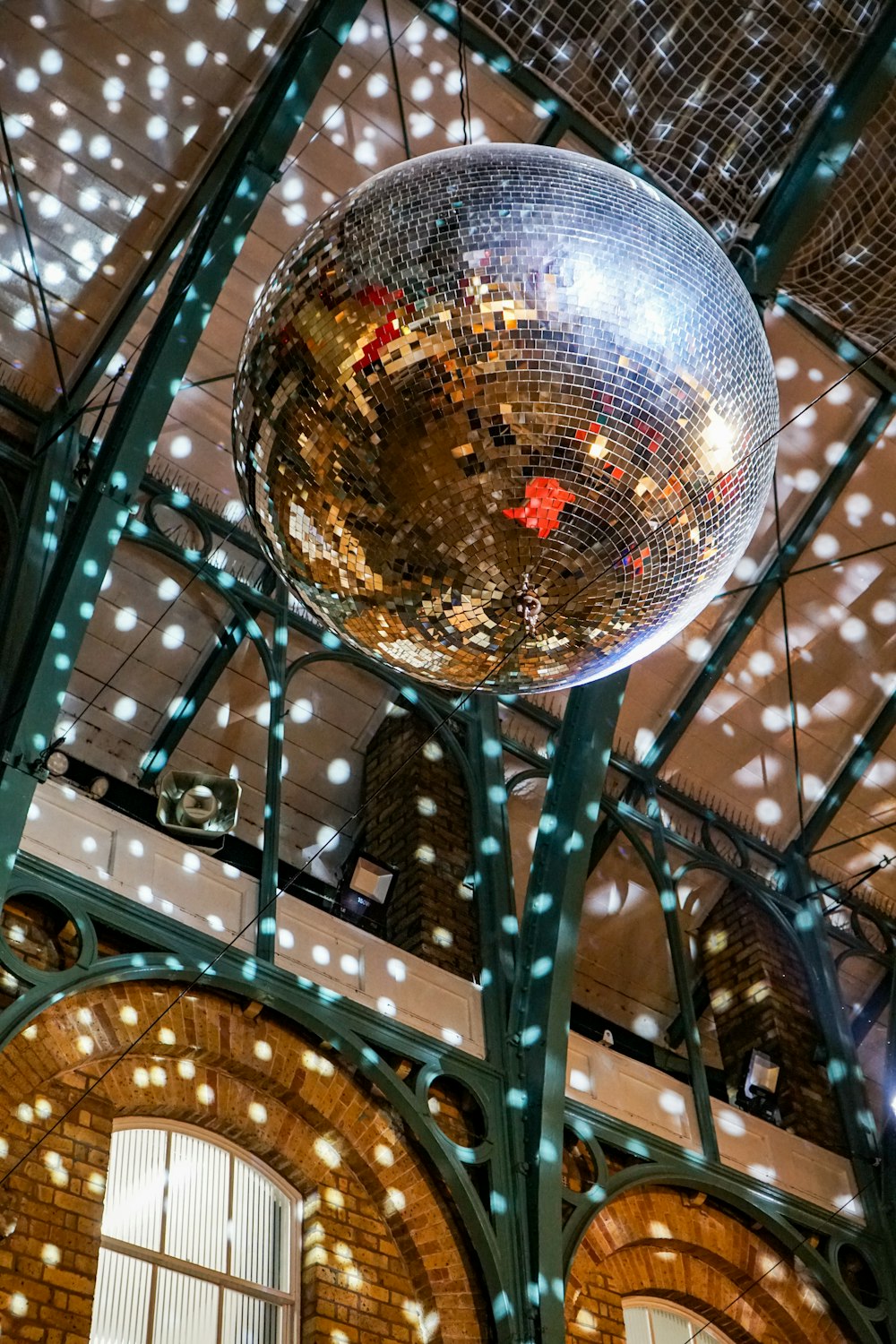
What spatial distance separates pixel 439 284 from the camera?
232 cm

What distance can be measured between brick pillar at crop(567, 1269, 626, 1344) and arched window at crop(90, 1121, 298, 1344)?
1489 mm

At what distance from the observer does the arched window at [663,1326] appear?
23.4 feet

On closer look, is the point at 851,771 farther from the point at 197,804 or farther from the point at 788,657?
the point at 197,804

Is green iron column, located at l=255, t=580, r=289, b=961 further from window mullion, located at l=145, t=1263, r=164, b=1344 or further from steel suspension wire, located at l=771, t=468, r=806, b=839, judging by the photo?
steel suspension wire, located at l=771, t=468, r=806, b=839

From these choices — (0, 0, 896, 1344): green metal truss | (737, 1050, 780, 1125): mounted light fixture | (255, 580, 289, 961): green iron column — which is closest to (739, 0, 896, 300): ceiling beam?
(0, 0, 896, 1344): green metal truss

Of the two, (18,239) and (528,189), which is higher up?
(18,239)

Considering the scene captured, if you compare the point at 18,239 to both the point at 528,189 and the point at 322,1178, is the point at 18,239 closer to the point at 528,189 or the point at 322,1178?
the point at 322,1178

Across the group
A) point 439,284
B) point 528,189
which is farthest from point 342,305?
point 528,189

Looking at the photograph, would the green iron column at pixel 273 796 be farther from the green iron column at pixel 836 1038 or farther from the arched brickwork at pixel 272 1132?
the green iron column at pixel 836 1038

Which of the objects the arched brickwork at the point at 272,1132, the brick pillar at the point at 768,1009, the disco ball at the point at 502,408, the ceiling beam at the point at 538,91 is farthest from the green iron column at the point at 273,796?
the disco ball at the point at 502,408

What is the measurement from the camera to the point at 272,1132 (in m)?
6.12

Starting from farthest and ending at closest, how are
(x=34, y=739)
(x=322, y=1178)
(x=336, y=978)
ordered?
(x=336, y=978) → (x=322, y=1178) → (x=34, y=739)

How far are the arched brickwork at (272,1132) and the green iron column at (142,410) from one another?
89 centimetres

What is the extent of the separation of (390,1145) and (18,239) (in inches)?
190
